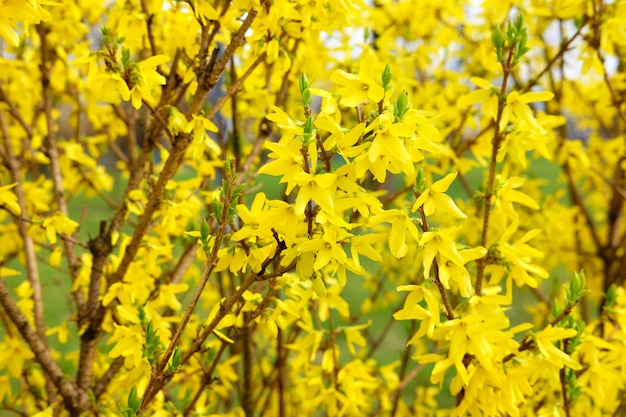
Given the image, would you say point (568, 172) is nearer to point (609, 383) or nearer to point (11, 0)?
point (609, 383)

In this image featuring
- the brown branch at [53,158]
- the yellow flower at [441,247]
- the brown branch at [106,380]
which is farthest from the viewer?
the brown branch at [53,158]

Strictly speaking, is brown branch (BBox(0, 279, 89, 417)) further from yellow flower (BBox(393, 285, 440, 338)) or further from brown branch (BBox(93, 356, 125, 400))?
yellow flower (BBox(393, 285, 440, 338))

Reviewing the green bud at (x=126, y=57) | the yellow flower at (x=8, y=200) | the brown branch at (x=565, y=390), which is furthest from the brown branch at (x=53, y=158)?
the brown branch at (x=565, y=390)

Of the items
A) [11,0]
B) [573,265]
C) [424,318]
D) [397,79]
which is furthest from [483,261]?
[573,265]

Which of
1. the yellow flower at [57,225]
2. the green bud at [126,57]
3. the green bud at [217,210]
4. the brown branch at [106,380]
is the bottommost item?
the brown branch at [106,380]

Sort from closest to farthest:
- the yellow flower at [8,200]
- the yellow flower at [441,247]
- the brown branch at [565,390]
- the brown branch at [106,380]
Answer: the yellow flower at [441,247]
the brown branch at [565,390]
the yellow flower at [8,200]
the brown branch at [106,380]

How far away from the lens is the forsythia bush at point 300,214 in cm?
99

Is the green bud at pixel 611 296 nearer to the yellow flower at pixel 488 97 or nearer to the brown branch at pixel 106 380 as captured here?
the yellow flower at pixel 488 97

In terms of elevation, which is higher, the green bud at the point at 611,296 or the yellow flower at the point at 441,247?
the yellow flower at the point at 441,247

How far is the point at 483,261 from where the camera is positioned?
1284mm

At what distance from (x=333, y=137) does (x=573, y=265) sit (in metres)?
2.87

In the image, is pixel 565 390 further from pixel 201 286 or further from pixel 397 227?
pixel 201 286

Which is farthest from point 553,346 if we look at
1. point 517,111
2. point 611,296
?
point 517,111

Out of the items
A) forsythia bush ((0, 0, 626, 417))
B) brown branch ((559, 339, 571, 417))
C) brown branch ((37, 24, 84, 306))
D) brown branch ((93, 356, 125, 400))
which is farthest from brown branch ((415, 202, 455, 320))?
brown branch ((37, 24, 84, 306))
